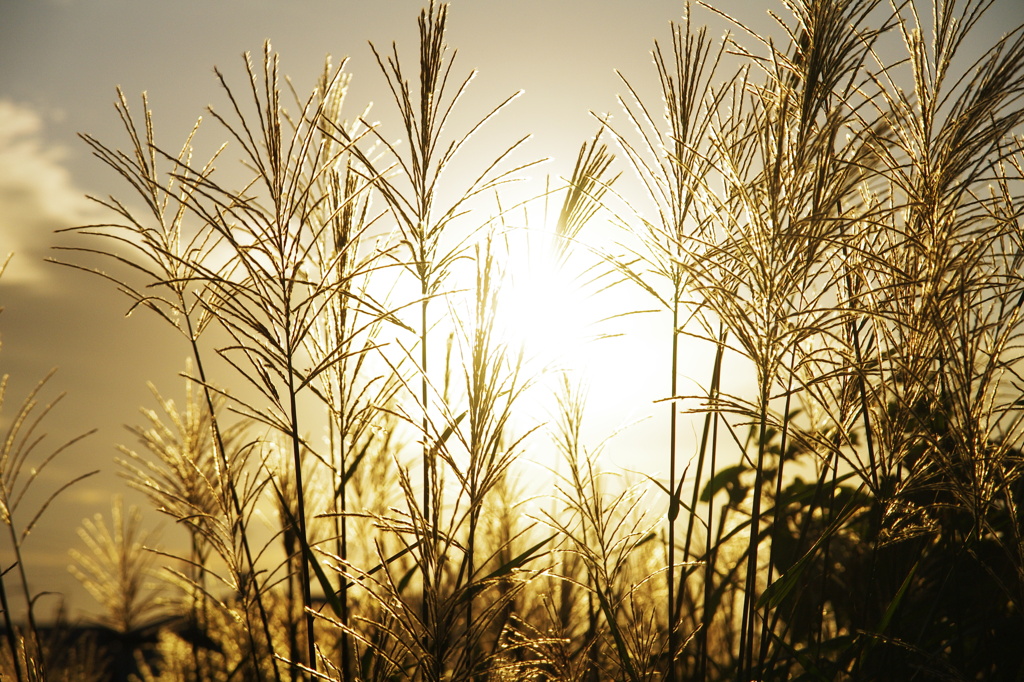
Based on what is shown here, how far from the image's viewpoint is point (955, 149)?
4.88 ft

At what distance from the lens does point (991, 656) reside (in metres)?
1.71

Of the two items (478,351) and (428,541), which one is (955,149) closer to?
(478,351)

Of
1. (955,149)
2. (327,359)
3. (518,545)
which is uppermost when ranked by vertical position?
(955,149)

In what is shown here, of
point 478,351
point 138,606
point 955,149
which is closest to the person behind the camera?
point 478,351

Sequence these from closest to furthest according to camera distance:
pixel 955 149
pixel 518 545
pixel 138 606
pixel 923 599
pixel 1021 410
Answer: pixel 955 149 < pixel 1021 410 < pixel 923 599 < pixel 518 545 < pixel 138 606

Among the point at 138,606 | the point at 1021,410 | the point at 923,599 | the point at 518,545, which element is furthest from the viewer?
the point at 138,606

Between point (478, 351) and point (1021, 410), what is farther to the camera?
point (1021, 410)

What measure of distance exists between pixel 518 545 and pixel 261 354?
1.93 meters

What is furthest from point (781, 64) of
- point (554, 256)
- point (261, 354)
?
point (261, 354)

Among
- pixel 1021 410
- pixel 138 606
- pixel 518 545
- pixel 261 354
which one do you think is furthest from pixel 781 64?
pixel 138 606

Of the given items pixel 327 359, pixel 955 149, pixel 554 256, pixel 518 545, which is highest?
pixel 955 149

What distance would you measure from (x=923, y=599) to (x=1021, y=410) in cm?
67

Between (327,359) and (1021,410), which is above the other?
(327,359)

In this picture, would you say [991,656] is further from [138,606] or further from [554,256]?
[138,606]
